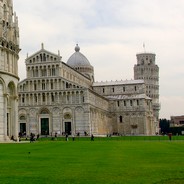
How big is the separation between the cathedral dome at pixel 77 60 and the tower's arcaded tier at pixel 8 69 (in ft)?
251

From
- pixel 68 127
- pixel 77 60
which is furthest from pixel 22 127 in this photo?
pixel 77 60

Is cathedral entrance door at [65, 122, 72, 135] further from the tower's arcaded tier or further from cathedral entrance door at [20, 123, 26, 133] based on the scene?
the tower's arcaded tier

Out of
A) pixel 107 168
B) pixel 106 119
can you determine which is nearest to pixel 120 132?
pixel 106 119

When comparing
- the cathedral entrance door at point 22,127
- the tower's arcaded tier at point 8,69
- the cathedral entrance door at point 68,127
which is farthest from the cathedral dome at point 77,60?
the tower's arcaded tier at point 8,69

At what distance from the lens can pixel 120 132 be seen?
420ft

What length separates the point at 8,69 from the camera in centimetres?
5459

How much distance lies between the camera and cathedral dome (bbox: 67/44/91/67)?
445 ft

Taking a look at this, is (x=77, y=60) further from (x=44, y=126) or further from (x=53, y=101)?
(x=44, y=126)

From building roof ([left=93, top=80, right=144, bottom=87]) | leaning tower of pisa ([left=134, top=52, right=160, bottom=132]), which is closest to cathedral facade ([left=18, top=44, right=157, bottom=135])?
building roof ([left=93, top=80, right=144, bottom=87])

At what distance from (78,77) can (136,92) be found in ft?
77.9

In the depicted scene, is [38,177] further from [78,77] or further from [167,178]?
[78,77]

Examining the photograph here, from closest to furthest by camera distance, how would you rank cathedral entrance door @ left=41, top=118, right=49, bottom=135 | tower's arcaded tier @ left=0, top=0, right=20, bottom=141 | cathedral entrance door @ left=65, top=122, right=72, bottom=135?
1. tower's arcaded tier @ left=0, top=0, right=20, bottom=141
2. cathedral entrance door @ left=65, top=122, right=72, bottom=135
3. cathedral entrance door @ left=41, top=118, right=49, bottom=135

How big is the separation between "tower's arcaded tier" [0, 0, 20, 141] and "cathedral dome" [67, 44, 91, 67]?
76414 mm

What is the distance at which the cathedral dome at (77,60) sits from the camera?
445 ft
